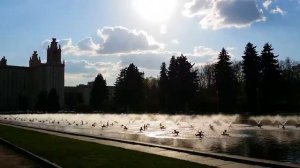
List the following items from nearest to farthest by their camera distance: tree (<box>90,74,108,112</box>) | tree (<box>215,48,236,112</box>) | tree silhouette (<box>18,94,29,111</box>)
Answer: tree (<box>215,48,236,112</box>), tree (<box>90,74,108,112</box>), tree silhouette (<box>18,94,29,111</box>)

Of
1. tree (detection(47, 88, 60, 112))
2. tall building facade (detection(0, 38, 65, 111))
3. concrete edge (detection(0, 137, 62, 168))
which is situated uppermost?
tall building facade (detection(0, 38, 65, 111))

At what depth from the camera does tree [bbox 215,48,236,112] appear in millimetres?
71438

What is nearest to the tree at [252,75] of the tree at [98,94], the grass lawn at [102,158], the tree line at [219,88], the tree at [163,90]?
the tree line at [219,88]

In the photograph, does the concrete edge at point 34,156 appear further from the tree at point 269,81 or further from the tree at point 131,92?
the tree at point 131,92

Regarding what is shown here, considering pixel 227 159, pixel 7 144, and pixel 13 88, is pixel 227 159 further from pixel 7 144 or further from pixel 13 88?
pixel 13 88

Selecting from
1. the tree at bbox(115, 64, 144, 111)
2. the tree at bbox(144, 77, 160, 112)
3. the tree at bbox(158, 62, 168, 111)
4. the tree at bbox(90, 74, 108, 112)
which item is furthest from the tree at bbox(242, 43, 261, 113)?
the tree at bbox(90, 74, 108, 112)

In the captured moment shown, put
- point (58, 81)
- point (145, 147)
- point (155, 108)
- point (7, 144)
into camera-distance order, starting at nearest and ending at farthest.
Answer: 1. point (145, 147)
2. point (7, 144)
3. point (155, 108)
4. point (58, 81)

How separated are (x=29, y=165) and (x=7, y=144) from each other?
8236mm

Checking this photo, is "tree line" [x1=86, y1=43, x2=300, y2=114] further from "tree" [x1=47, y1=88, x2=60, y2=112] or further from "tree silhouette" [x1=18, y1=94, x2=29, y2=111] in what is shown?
"tree silhouette" [x1=18, y1=94, x2=29, y2=111]

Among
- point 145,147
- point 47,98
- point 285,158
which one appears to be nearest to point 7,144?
point 145,147

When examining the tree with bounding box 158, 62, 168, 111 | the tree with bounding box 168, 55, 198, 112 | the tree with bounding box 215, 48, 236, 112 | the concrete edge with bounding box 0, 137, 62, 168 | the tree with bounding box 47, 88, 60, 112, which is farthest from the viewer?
the tree with bounding box 47, 88, 60, 112

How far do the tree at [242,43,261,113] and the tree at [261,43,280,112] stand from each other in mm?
1079

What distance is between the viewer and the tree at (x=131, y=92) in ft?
321

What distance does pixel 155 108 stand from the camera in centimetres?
9481
